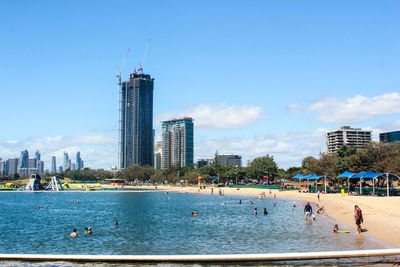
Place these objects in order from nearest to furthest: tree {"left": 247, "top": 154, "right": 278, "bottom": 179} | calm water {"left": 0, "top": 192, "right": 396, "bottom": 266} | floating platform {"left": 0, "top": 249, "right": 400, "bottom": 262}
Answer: floating platform {"left": 0, "top": 249, "right": 400, "bottom": 262}, calm water {"left": 0, "top": 192, "right": 396, "bottom": 266}, tree {"left": 247, "top": 154, "right": 278, "bottom": 179}

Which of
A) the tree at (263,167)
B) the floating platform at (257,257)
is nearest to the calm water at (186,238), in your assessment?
the floating platform at (257,257)

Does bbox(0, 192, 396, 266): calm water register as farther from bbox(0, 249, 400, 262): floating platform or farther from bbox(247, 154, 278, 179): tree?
bbox(247, 154, 278, 179): tree

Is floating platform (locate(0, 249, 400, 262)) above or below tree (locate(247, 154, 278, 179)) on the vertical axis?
below

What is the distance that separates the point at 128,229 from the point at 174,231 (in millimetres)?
6067

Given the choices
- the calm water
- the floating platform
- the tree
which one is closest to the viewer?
the floating platform

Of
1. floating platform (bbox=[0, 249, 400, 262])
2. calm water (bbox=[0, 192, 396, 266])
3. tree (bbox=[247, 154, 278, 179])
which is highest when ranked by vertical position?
tree (bbox=[247, 154, 278, 179])

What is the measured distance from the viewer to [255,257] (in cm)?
2008

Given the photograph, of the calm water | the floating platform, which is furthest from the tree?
the floating platform

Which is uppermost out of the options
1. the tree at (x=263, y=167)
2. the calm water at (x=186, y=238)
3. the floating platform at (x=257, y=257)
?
the tree at (x=263, y=167)

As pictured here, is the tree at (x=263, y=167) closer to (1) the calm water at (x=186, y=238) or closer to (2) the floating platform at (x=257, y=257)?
(1) the calm water at (x=186, y=238)

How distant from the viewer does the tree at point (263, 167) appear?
135 metres

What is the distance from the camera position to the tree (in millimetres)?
135250

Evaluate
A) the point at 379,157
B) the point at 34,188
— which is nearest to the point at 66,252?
the point at 379,157

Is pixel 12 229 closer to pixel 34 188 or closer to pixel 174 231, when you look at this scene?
pixel 174 231
